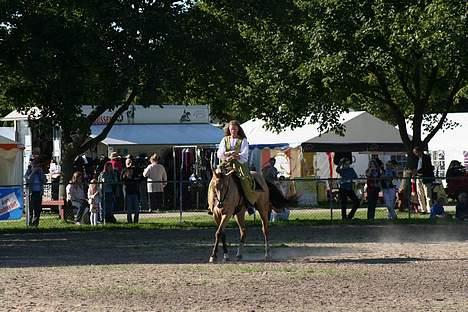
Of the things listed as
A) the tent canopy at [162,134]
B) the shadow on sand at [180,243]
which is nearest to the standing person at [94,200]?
the shadow on sand at [180,243]

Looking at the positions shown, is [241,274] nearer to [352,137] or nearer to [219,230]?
[219,230]

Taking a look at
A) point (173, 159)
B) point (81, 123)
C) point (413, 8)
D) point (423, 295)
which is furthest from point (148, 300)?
point (173, 159)

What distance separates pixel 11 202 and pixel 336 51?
418 inches

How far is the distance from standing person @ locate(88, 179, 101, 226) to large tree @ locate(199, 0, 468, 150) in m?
5.14

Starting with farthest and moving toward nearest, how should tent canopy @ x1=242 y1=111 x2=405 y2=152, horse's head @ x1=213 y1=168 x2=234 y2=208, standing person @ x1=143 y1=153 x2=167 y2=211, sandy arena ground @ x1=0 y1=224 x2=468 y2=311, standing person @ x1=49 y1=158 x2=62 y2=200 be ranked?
1. tent canopy @ x1=242 y1=111 x2=405 y2=152
2. standing person @ x1=49 y1=158 x2=62 y2=200
3. standing person @ x1=143 y1=153 x2=167 y2=211
4. horse's head @ x1=213 y1=168 x2=234 y2=208
5. sandy arena ground @ x1=0 y1=224 x2=468 y2=311

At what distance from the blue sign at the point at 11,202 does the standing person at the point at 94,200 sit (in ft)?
6.18

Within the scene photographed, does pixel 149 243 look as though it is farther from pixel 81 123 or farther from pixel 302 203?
pixel 302 203

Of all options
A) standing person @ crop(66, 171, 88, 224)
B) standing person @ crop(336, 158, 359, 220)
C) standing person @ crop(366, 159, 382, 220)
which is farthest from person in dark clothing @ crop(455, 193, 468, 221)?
standing person @ crop(66, 171, 88, 224)

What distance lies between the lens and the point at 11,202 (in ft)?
96.1

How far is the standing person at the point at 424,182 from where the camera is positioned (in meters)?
31.1

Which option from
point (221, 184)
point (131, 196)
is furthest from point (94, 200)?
point (221, 184)

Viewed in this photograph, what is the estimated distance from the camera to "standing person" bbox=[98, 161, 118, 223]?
30144mm

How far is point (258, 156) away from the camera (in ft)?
140

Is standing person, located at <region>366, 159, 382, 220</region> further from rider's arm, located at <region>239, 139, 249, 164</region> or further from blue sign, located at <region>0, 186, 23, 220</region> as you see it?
rider's arm, located at <region>239, 139, 249, 164</region>
